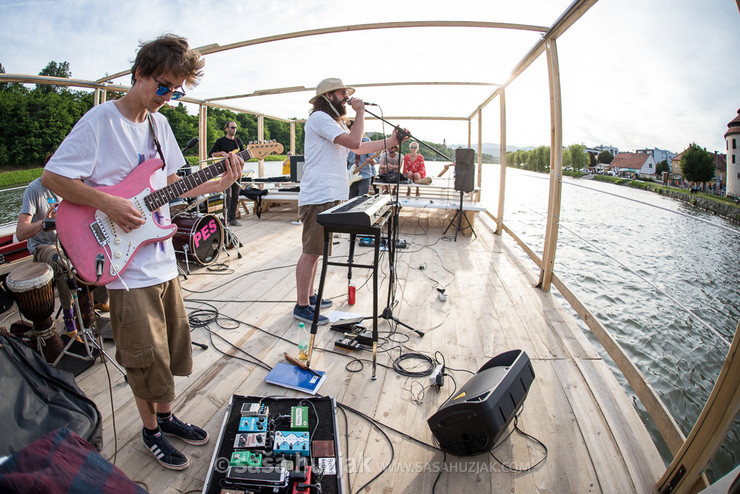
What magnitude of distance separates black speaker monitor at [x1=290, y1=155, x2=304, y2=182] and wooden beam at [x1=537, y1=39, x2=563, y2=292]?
6.41 metres

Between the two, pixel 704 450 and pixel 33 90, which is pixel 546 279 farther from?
pixel 33 90

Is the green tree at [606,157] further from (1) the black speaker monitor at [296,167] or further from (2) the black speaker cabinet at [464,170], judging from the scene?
(1) the black speaker monitor at [296,167]

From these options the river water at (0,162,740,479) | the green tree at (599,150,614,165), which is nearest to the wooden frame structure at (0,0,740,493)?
the river water at (0,162,740,479)

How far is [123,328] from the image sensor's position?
1468 mm

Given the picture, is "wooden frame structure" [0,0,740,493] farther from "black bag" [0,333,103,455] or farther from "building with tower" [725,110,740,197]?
"black bag" [0,333,103,455]

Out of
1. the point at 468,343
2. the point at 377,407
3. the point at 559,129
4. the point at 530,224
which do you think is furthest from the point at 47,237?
the point at 530,224

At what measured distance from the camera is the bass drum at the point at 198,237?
4.34m

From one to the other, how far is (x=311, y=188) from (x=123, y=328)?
5.53 feet

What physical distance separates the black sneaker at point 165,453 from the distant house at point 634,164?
52.8ft

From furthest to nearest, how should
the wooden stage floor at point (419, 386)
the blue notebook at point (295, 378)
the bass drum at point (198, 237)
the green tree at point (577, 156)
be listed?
1. the green tree at point (577, 156)
2. the bass drum at point (198, 237)
3. the blue notebook at point (295, 378)
4. the wooden stage floor at point (419, 386)

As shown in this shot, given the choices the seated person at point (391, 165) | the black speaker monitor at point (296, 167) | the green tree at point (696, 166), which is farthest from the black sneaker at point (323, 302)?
the black speaker monitor at point (296, 167)

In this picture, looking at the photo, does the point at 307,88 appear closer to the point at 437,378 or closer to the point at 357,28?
the point at 357,28

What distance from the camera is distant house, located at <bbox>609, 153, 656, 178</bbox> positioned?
14.7m

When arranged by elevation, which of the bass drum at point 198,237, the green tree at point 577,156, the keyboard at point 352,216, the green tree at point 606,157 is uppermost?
the green tree at point 577,156
